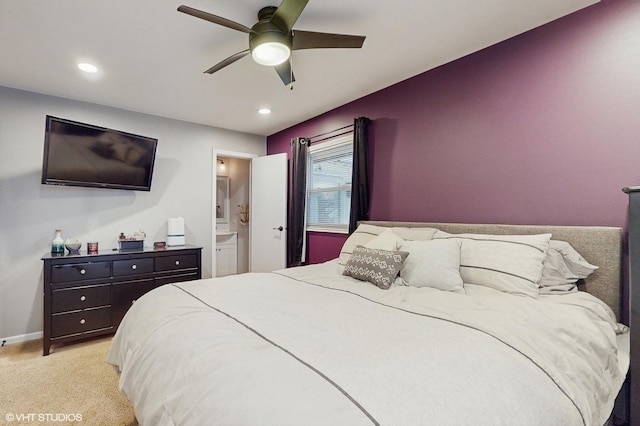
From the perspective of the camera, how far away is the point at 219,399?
807 mm

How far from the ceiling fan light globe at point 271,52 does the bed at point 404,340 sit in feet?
4.56

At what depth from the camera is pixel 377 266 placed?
1.96m

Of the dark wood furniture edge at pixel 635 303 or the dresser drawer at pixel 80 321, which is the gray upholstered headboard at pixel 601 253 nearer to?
the dark wood furniture edge at pixel 635 303

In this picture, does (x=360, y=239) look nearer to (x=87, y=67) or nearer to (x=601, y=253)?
(x=601, y=253)

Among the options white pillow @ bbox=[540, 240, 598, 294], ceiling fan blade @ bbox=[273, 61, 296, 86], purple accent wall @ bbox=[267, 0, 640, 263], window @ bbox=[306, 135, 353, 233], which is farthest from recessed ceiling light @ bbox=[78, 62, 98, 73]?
white pillow @ bbox=[540, 240, 598, 294]

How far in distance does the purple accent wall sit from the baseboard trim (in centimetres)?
368

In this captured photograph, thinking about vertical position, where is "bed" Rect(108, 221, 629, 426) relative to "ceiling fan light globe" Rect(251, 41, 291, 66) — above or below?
below

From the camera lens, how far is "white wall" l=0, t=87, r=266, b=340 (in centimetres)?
289

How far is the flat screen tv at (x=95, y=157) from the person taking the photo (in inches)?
110

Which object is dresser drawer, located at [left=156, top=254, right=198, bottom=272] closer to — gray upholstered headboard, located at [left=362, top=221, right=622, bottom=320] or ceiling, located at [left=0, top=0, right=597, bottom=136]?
ceiling, located at [left=0, top=0, right=597, bottom=136]

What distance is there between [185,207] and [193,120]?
1149 millimetres

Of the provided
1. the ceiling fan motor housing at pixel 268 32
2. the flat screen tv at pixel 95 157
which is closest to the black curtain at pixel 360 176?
the ceiling fan motor housing at pixel 268 32

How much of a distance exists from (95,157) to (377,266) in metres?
3.06

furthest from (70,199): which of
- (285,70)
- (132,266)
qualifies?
(285,70)
